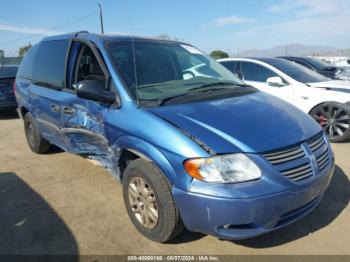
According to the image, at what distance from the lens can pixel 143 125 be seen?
302 centimetres

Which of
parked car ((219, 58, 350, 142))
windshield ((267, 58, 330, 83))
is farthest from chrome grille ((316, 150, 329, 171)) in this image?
windshield ((267, 58, 330, 83))

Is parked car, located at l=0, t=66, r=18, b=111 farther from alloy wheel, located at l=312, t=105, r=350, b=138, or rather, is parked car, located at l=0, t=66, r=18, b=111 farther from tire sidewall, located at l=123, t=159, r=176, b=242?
alloy wheel, located at l=312, t=105, r=350, b=138

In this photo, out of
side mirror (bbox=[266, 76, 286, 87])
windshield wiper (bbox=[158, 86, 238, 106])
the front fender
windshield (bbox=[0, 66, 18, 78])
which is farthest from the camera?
windshield (bbox=[0, 66, 18, 78])

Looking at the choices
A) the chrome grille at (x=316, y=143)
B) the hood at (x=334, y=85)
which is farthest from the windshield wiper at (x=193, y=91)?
the hood at (x=334, y=85)

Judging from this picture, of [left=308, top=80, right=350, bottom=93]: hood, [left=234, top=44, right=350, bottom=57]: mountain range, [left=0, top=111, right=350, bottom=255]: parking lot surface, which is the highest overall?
[left=234, top=44, right=350, bottom=57]: mountain range

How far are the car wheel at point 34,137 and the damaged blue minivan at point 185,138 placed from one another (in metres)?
1.36

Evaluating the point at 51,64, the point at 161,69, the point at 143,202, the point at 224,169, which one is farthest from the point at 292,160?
the point at 51,64

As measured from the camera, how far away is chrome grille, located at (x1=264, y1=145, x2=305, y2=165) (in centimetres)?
270

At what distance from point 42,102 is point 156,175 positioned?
2.73m

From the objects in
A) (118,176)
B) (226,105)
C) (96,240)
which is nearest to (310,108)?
(226,105)

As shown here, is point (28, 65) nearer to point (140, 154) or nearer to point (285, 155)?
point (140, 154)

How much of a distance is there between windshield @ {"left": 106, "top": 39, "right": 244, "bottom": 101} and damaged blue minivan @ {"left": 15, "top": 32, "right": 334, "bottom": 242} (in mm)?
14

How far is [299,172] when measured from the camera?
9.09ft

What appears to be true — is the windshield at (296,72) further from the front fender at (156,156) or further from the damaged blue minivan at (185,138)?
the front fender at (156,156)
